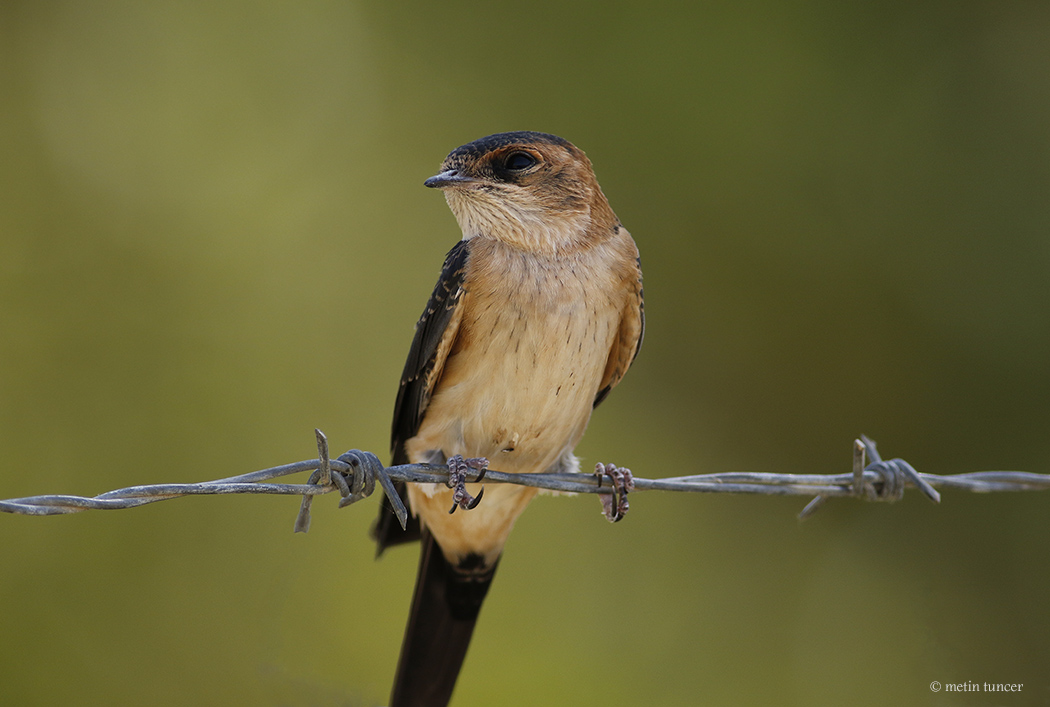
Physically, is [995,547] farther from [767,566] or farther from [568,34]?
[568,34]

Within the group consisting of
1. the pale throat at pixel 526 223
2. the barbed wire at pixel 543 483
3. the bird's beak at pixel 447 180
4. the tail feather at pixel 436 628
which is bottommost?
the tail feather at pixel 436 628

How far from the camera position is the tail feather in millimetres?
3562

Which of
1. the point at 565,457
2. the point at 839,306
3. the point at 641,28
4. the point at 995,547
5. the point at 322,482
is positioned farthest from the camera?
the point at 641,28

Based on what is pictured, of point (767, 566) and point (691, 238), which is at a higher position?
point (691, 238)

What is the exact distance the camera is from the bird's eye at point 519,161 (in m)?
3.59

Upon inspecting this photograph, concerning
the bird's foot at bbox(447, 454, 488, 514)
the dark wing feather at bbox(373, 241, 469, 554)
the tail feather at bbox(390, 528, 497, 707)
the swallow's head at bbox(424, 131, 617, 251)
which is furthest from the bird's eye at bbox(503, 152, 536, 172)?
the tail feather at bbox(390, 528, 497, 707)

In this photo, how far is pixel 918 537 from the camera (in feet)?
20.6

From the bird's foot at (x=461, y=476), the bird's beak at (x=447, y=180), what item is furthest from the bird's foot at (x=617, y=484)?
the bird's beak at (x=447, y=180)

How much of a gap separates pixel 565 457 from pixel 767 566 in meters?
3.26

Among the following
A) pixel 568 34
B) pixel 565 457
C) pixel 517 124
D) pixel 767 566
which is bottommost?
pixel 767 566

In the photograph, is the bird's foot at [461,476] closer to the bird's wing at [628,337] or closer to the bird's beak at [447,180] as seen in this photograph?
the bird's wing at [628,337]

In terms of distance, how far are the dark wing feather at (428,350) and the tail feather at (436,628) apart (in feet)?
1.05

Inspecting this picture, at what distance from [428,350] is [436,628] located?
1.18m

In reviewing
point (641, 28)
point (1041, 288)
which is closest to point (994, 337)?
point (1041, 288)
